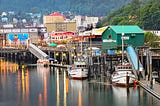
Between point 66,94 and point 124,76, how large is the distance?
4.82 metres

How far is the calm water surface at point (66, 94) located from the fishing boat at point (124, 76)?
2.07 feet

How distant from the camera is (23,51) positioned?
8581 cm

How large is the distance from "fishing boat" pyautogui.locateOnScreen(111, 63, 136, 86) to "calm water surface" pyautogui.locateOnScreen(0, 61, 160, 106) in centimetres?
63

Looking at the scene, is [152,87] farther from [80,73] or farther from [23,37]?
[23,37]

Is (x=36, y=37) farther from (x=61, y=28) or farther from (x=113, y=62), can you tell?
(x=113, y=62)

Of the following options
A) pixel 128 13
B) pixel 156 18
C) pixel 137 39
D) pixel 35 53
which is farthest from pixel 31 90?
pixel 128 13

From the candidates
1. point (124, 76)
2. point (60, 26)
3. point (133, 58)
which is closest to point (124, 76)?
point (124, 76)

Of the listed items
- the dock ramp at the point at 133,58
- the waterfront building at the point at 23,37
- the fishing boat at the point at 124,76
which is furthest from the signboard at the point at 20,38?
the fishing boat at the point at 124,76

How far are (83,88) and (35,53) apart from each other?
125 ft

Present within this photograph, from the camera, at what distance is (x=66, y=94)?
4069 centimetres

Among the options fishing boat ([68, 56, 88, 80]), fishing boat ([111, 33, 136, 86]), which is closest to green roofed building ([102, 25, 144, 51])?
fishing boat ([68, 56, 88, 80])

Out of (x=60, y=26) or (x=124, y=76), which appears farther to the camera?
(x=60, y=26)

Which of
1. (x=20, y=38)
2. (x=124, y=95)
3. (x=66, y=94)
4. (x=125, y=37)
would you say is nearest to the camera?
Result: (x=124, y=95)

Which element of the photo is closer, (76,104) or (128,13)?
(76,104)
